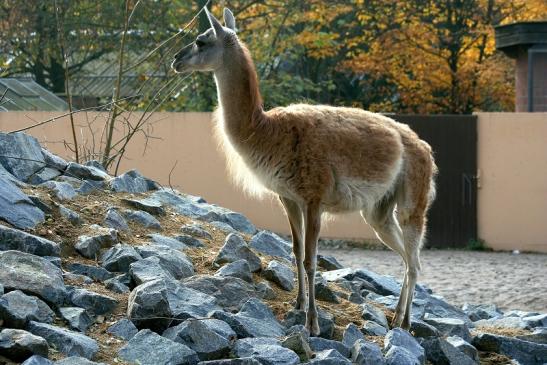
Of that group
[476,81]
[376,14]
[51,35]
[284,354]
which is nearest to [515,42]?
[476,81]

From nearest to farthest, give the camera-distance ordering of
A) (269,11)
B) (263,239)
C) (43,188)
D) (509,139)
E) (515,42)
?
(43,188)
(263,239)
(509,139)
(515,42)
(269,11)

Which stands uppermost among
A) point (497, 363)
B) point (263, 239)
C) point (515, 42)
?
point (515, 42)

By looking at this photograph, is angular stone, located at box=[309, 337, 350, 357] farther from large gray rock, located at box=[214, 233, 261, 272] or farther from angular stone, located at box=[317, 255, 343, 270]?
angular stone, located at box=[317, 255, 343, 270]

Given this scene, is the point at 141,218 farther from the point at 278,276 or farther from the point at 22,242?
the point at 22,242

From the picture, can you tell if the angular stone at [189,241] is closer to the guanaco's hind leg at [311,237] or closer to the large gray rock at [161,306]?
the guanaco's hind leg at [311,237]

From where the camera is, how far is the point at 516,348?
766 cm

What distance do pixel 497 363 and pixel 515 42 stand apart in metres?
14.2

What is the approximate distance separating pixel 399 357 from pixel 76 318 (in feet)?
7.12

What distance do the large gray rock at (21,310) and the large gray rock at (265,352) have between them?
3.90ft

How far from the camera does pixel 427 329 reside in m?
7.63

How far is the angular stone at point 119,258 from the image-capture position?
7.07m

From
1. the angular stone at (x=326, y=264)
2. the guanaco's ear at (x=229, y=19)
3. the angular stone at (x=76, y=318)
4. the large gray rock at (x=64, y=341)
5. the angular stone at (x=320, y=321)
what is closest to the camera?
the large gray rock at (x=64, y=341)

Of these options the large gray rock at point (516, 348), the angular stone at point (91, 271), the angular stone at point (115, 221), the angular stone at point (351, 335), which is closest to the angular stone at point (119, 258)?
the angular stone at point (91, 271)

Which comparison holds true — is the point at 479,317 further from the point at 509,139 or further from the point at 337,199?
the point at 509,139
